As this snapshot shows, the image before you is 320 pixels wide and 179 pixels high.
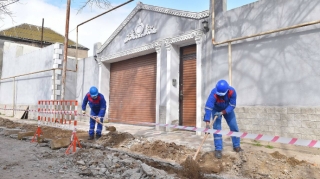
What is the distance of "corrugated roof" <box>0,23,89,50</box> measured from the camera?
27392 millimetres

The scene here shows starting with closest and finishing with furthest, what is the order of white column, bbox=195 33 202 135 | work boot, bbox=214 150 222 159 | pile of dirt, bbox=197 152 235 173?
pile of dirt, bbox=197 152 235 173 < work boot, bbox=214 150 222 159 < white column, bbox=195 33 202 135

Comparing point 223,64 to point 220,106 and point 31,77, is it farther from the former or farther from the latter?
point 31,77

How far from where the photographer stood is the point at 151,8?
32.9 ft

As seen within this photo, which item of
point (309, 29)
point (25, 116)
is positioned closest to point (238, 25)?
point (309, 29)

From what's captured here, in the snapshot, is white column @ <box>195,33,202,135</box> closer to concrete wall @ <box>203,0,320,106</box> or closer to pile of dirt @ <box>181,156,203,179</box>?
concrete wall @ <box>203,0,320,106</box>

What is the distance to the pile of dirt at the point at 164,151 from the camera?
5.16 metres

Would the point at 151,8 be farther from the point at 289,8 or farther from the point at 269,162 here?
the point at 269,162

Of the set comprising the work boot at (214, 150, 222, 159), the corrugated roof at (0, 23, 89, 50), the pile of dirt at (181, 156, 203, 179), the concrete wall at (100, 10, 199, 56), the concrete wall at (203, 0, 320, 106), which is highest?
the corrugated roof at (0, 23, 89, 50)

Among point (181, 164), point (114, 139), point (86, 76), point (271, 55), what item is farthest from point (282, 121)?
point (86, 76)

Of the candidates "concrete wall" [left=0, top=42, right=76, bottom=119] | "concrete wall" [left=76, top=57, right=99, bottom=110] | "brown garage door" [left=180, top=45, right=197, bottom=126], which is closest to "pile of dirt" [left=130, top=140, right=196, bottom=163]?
"brown garage door" [left=180, top=45, right=197, bottom=126]

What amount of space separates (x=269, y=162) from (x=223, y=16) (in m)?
4.71

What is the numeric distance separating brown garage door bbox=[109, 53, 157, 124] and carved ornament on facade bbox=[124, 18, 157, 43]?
890 mm

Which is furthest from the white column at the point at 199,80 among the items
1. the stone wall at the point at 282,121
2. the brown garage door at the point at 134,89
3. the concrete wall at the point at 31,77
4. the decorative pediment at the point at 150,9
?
the concrete wall at the point at 31,77

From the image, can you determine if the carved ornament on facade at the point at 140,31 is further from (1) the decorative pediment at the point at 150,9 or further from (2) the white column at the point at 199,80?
(2) the white column at the point at 199,80
